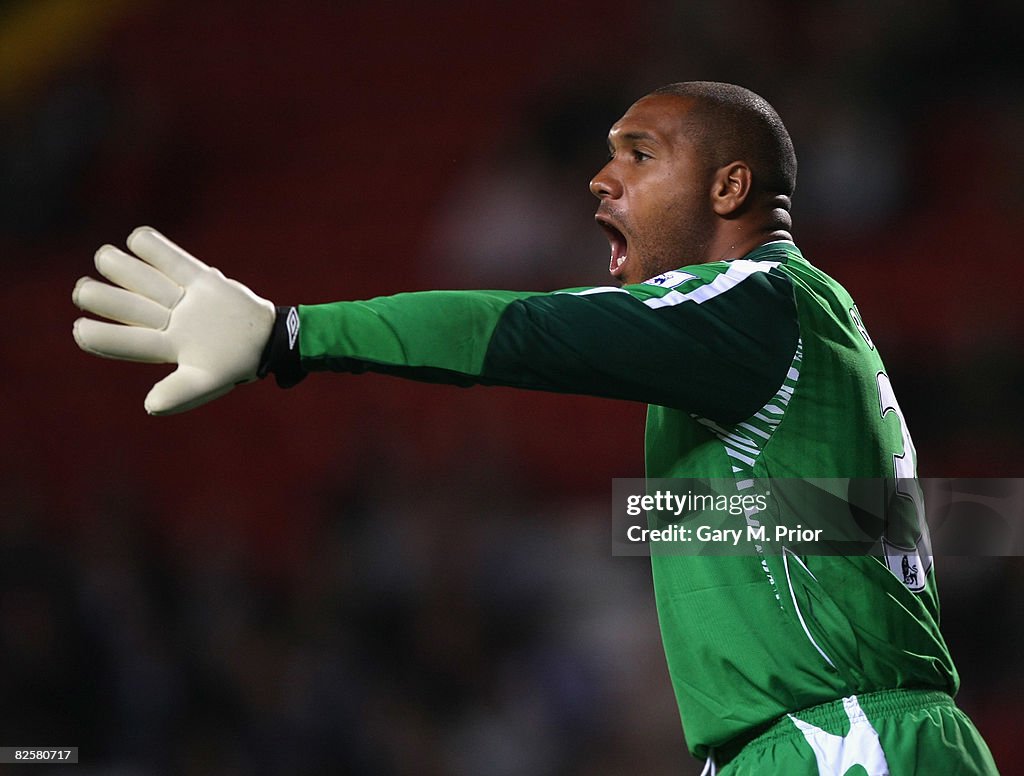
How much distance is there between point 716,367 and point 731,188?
1.78 feet

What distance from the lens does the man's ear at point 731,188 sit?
2.38 metres

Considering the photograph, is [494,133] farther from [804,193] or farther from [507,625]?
[507,625]

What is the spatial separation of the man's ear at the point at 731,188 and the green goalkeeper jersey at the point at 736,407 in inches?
4.3

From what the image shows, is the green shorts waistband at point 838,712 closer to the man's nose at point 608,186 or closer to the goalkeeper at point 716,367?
the goalkeeper at point 716,367

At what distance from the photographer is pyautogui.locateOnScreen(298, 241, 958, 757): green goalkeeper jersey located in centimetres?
184

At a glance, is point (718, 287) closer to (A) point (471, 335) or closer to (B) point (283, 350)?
(A) point (471, 335)

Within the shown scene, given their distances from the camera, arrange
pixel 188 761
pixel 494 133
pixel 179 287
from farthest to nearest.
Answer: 1. pixel 494 133
2. pixel 188 761
3. pixel 179 287

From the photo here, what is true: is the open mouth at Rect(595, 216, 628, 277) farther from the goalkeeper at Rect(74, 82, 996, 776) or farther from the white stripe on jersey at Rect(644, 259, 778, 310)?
the white stripe on jersey at Rect(644, 259, 778, 310)

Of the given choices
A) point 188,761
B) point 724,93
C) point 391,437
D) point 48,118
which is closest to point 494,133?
point 391,437

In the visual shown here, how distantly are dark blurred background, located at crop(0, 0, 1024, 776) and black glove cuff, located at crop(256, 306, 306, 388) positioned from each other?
389cm

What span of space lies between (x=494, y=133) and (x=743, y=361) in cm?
549

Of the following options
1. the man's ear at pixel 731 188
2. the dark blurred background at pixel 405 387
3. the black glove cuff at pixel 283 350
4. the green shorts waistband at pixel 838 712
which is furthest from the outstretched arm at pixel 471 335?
the dark blurred background at pixel 405 387

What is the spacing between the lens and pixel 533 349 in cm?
185

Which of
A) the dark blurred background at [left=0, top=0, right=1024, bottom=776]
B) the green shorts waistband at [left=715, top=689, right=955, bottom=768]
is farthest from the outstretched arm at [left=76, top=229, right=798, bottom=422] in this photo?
the dark blurred background at [left=0, top=0, right=1024, bottom=776]
